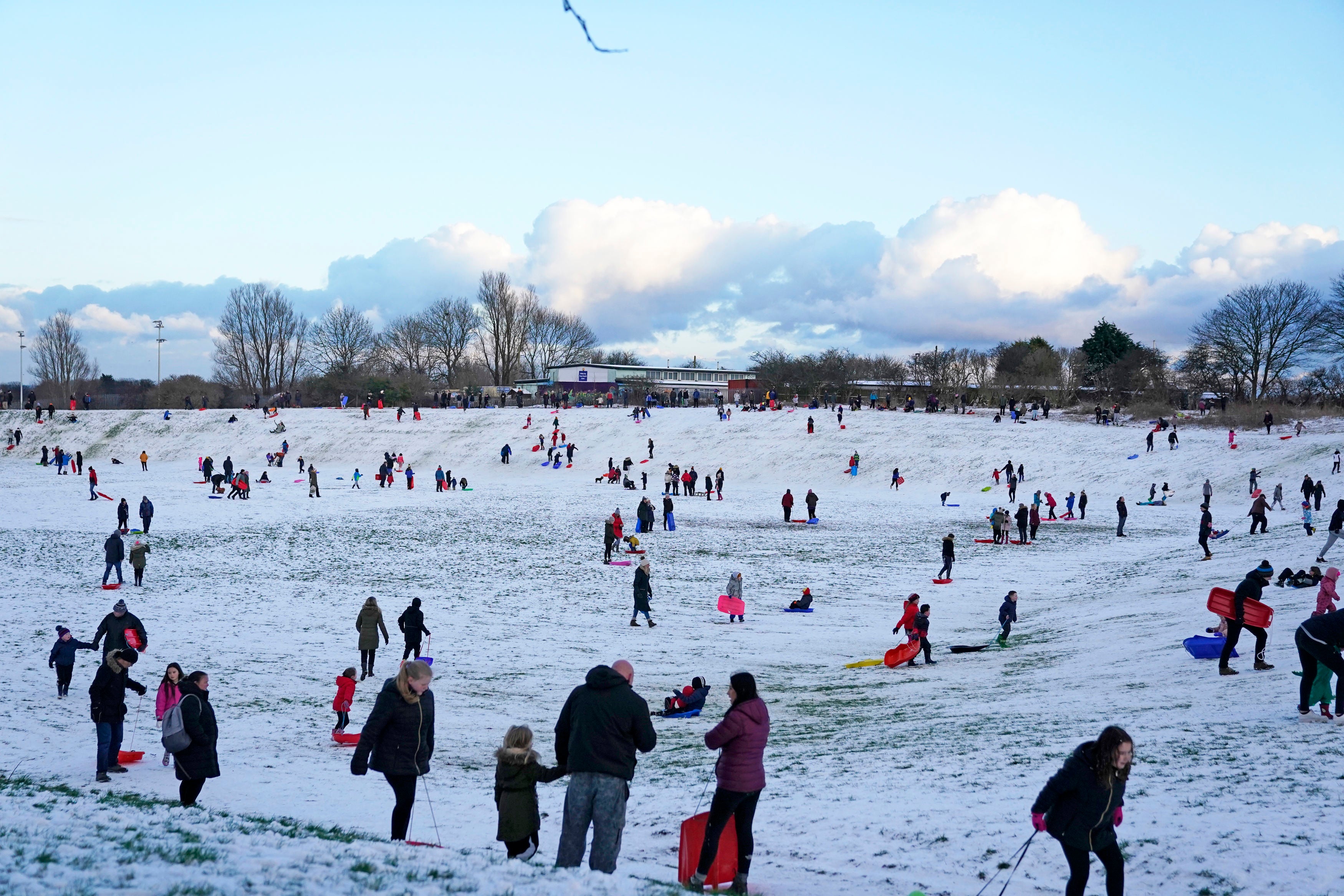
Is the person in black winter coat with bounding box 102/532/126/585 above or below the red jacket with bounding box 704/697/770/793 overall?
below

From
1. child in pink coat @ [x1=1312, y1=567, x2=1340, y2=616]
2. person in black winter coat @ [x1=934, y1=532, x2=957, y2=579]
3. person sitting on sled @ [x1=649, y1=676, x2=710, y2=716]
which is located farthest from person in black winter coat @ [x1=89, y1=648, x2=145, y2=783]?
person in black winter coat @ [x1=934, y1=532, x2=957, y2=579]

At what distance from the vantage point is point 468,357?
11488cm

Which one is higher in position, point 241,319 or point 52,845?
point 241,319

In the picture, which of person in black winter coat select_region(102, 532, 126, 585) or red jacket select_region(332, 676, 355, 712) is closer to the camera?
red jacket select_region(332, 676, 355, 712)

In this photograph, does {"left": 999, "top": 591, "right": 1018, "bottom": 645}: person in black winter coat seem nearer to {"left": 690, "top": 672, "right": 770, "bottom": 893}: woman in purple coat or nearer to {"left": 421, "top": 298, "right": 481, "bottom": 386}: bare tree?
{"left": 690, "top": 672, "right": 770, "bottom": 893}: woman in purple coat

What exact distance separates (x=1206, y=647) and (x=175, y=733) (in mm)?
12549

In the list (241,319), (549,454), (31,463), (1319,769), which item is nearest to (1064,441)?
(549,454)

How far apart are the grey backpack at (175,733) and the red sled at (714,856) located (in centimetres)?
419

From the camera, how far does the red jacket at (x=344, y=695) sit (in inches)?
457

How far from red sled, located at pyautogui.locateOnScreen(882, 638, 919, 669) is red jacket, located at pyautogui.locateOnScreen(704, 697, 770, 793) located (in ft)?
32.6

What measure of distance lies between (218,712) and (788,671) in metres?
8.56

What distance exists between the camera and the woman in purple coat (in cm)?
625

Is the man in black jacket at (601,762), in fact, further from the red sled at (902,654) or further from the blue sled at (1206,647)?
the red sled at (902,654)

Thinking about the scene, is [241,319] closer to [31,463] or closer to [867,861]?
[31,463]
